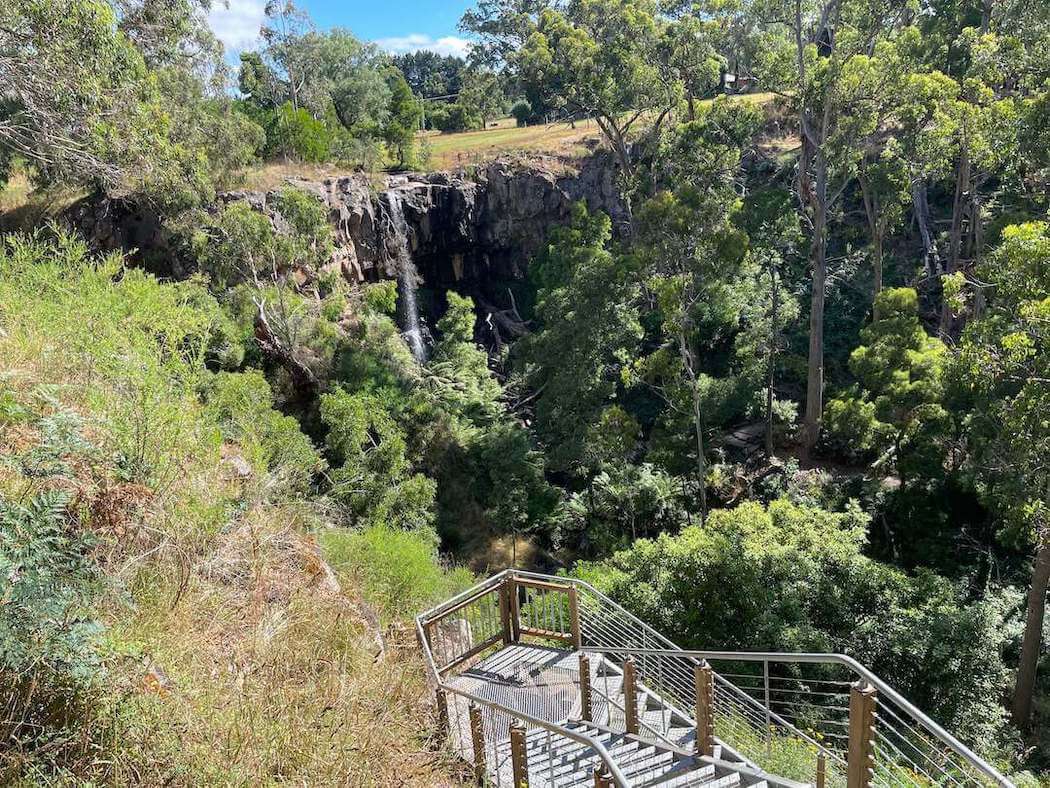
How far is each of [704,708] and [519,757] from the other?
1.32 metres

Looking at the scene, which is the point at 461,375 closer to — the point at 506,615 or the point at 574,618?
the point at 506,615

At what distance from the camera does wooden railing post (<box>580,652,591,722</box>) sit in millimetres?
5926

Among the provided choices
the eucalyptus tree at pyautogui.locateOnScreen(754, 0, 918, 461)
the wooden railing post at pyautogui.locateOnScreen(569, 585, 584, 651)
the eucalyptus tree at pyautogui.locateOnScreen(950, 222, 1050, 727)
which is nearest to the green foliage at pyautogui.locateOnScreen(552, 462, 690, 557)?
the eucalyptus tree at pyautogui.locateOnScreen(754, 0, 918, 461)

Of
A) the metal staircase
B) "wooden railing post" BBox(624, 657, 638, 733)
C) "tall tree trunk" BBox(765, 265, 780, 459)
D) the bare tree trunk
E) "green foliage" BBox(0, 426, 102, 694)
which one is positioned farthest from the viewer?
the bare tree trunk

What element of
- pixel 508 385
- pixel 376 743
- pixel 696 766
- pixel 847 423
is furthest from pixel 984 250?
pixel 376 743

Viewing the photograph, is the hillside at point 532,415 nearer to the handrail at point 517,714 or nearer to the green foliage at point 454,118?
the handrail at point 517,714

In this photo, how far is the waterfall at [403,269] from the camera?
25625 millimetres

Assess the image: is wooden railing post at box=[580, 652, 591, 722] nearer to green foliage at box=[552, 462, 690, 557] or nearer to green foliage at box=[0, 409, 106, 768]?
green foliage at box=[0, 409, 106, 768]

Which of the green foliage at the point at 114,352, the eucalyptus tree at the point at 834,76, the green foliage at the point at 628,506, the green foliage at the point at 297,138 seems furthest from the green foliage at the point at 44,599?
the green foliage at the point at 297,138

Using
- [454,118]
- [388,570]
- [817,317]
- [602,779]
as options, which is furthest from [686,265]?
[454,118]

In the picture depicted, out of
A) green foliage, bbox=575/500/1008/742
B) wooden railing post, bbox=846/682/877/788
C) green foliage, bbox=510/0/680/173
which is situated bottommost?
green foliage, bbox=575/500/1008/742

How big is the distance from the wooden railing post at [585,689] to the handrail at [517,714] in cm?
58

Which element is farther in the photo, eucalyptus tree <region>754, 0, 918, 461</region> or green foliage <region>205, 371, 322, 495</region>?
eucalyptus tree <region>754, 0, 918, 461</region>

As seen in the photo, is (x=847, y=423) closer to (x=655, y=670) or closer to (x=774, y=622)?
(x=774, y=622)
